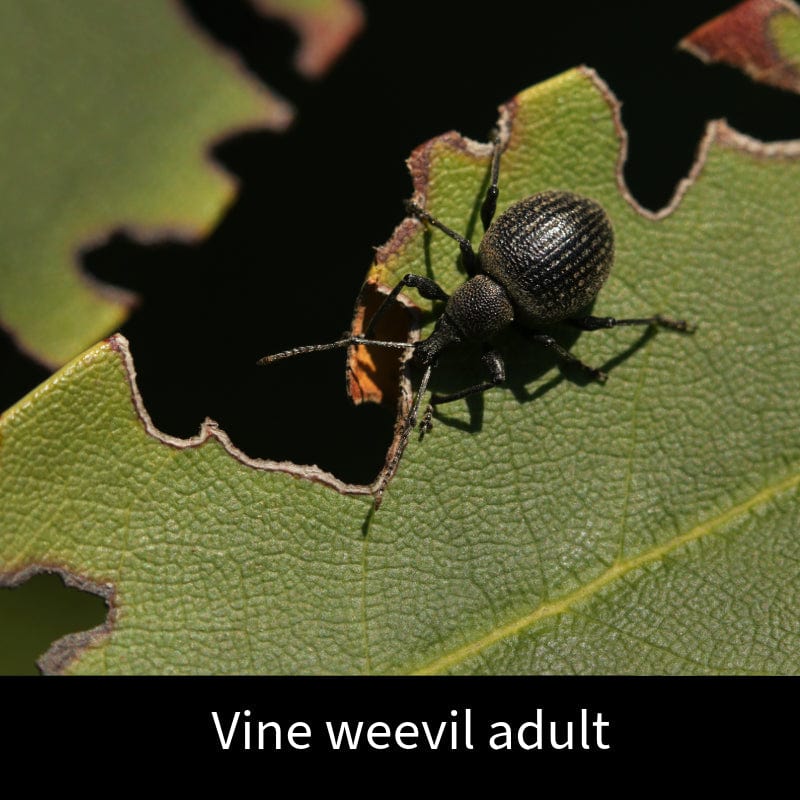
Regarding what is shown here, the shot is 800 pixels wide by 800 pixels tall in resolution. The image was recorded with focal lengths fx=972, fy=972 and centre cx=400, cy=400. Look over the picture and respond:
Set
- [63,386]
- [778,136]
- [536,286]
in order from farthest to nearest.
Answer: [778,136] < [536,286] < [63,386]

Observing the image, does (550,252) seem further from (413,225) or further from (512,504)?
(512,504)

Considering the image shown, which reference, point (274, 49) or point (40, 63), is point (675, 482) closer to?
point (274, 49)

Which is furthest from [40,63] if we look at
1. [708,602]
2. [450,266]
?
[708,602]

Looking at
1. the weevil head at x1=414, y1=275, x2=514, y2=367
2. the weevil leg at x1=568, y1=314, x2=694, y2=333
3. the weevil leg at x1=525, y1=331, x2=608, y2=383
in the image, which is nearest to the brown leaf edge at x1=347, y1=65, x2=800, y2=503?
the weevil head at x1=414, y1=275, x2=514, y2=367

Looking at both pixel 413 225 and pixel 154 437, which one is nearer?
pixel 154 437

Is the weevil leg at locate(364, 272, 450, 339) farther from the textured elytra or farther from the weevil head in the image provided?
the textured elytra

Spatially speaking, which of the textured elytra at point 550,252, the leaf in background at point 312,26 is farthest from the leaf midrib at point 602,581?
the leaf in background at point 312,26

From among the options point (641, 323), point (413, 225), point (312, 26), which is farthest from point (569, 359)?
point (312, 26)
